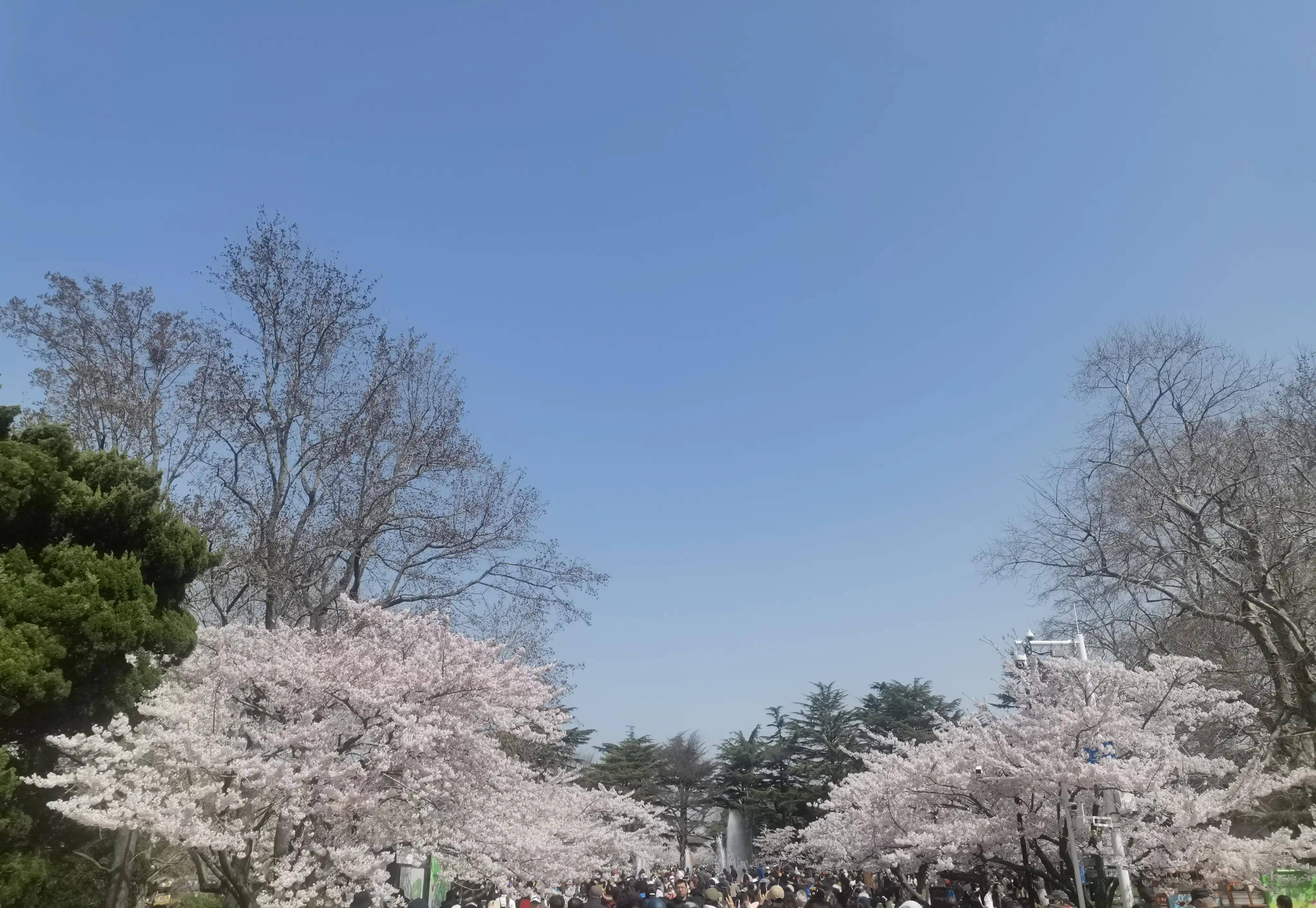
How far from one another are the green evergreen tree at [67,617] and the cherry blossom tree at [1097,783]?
1072 centimetres

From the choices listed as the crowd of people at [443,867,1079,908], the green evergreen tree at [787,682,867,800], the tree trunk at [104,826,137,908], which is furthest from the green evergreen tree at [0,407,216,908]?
the green evergreen tree at [787,682,867,800]

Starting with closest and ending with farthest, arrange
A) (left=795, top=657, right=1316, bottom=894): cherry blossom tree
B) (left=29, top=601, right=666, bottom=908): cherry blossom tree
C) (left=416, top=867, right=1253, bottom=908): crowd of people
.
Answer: (left=416, top=867, right=1253, bottom=908): crowd of people
(left=29, top=601, right=666, bottom=908): cherry blossom tree
(left=795, top=657, right=1316, bottom=894): cherry blossom tree

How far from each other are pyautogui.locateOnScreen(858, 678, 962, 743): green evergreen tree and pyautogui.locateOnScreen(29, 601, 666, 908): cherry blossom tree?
114ft

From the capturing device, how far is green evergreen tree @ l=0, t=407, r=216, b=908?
8.63 meters

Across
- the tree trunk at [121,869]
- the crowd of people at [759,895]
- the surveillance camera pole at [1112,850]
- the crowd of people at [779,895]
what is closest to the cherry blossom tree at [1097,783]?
the surveillance camera pole at [1112,850]

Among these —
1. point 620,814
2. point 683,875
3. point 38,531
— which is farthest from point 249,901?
point 683,875

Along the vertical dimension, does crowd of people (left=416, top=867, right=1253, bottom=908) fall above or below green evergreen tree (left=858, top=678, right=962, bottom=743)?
below

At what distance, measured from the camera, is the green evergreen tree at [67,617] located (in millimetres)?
8633

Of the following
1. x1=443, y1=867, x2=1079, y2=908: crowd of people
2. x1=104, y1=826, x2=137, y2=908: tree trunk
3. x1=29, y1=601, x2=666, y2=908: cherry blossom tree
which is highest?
x1=29, y1=601, x2=666, y2=908: cherry blossom tree

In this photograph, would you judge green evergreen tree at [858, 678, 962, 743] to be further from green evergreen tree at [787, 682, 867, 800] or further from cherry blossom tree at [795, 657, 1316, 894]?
cherry blossom tree at [795, 657, 1316, 894]

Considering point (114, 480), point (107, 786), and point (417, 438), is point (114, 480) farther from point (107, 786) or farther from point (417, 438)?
point (417, 438)

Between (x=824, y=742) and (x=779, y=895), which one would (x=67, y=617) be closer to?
(x=779, y=895)

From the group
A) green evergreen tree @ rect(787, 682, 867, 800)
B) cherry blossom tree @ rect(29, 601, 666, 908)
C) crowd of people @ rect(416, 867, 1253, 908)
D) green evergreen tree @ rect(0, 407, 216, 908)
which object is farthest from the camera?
green evergreen tree @ rect(787, 682, 867, 800)

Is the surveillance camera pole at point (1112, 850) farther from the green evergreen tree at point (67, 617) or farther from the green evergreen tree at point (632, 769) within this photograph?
the green evergreen tree at point (632, 769)
